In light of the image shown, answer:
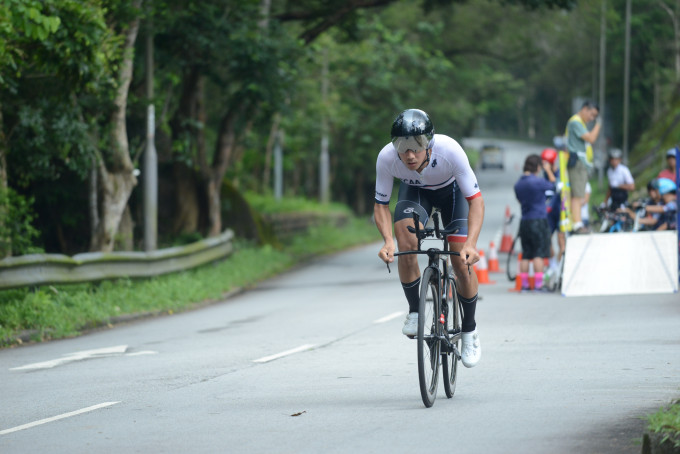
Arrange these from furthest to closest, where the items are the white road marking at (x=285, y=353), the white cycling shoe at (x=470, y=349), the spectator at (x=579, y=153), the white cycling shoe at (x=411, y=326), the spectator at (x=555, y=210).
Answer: the spectator at (x=579, y=153), the spectator at (x=555, y=210), the white road marking at (x=285, y=353), the white cycling shoe at (x=470, y=349), the white cycling shoe at (x=411, y=326)

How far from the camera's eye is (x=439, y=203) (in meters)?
8.13

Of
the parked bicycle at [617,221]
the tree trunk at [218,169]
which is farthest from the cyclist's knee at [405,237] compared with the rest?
the tree trunk at [218,169]

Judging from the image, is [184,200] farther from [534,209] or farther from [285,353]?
[285,353]

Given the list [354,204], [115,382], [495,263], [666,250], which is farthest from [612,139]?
[115,382]

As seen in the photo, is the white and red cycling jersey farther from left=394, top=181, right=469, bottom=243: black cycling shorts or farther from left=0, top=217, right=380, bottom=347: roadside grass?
left=0, top=217, right=380, bottom=347: roadside grass

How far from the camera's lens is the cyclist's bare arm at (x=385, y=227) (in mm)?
7645

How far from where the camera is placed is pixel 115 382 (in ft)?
31.2

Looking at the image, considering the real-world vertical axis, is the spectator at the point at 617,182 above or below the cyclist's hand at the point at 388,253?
above

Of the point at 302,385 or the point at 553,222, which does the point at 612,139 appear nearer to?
the point at 553,222

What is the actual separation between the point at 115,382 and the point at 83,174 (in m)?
8.82

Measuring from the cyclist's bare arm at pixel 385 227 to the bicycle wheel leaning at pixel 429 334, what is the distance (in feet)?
0.95

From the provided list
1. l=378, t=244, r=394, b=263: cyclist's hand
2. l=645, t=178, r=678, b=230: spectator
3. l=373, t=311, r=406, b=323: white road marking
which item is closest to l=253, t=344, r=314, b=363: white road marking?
l=373, t=311, r=406, b=323: white road marking

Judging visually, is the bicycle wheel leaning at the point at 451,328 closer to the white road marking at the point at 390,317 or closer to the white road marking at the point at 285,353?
the white road marking at the point at 285,353

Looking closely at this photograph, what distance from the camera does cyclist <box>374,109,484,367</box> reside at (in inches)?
295
